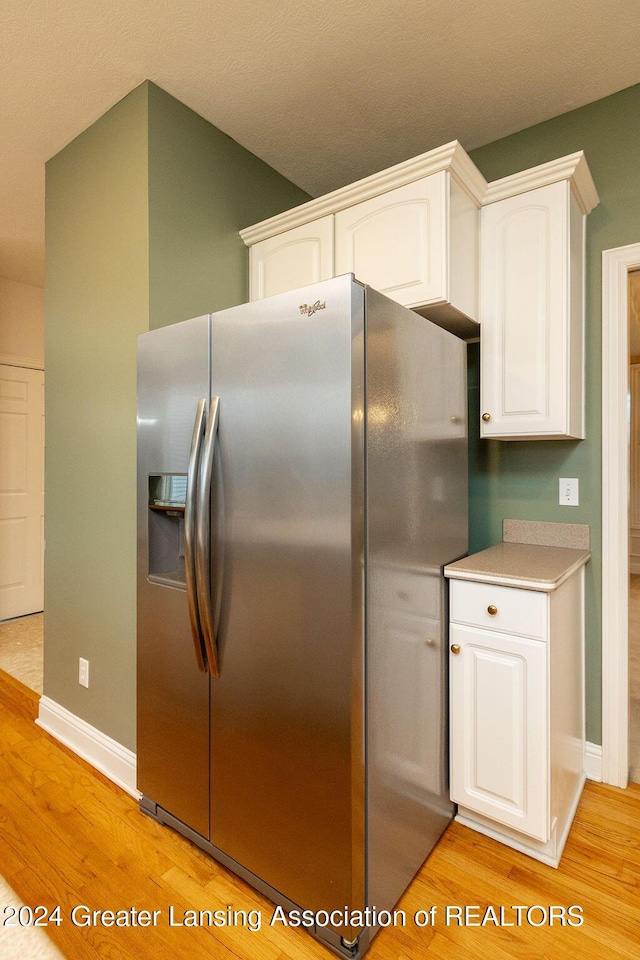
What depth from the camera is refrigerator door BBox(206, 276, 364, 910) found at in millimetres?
1325

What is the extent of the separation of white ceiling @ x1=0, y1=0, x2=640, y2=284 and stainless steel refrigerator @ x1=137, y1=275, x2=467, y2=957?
1.08m

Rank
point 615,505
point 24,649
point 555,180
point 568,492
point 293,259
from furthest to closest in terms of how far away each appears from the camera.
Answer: point 24,649 < point 293,259 < point 568,492 < point 615,505 < point 555,180

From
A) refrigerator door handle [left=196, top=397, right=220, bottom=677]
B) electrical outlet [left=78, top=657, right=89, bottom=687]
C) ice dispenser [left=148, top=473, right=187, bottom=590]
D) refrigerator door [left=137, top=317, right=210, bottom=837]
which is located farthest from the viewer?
electrical outlet [left=78, top=657, right=89, bottom=687]

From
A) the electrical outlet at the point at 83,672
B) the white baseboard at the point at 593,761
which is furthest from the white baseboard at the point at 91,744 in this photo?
the white baseboard at the point at 593,761

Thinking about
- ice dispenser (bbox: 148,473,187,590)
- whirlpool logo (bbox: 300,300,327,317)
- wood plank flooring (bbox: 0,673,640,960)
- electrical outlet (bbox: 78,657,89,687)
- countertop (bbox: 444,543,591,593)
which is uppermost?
whirlpool logo (bbox: 300,300,327,317)

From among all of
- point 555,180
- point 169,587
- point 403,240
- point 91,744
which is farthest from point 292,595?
point 555,180

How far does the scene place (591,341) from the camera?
2152 mm

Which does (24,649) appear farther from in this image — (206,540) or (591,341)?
(591,341)

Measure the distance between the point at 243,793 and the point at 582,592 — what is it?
59.3 inches

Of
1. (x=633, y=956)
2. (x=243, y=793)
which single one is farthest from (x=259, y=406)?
(x=633, y=956)

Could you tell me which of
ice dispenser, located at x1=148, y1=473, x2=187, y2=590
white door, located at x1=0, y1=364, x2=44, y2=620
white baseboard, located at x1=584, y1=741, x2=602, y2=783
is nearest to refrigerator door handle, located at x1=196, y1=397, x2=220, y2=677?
ice dispenser, located at x1=148, y1=473, x2=187, y2=590

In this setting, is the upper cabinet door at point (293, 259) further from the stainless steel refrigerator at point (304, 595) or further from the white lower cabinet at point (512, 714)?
the white lower cabinet at point (512, 714)

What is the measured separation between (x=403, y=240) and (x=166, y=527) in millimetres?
1376

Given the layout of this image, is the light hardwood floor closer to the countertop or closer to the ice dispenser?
the ice dispenser
